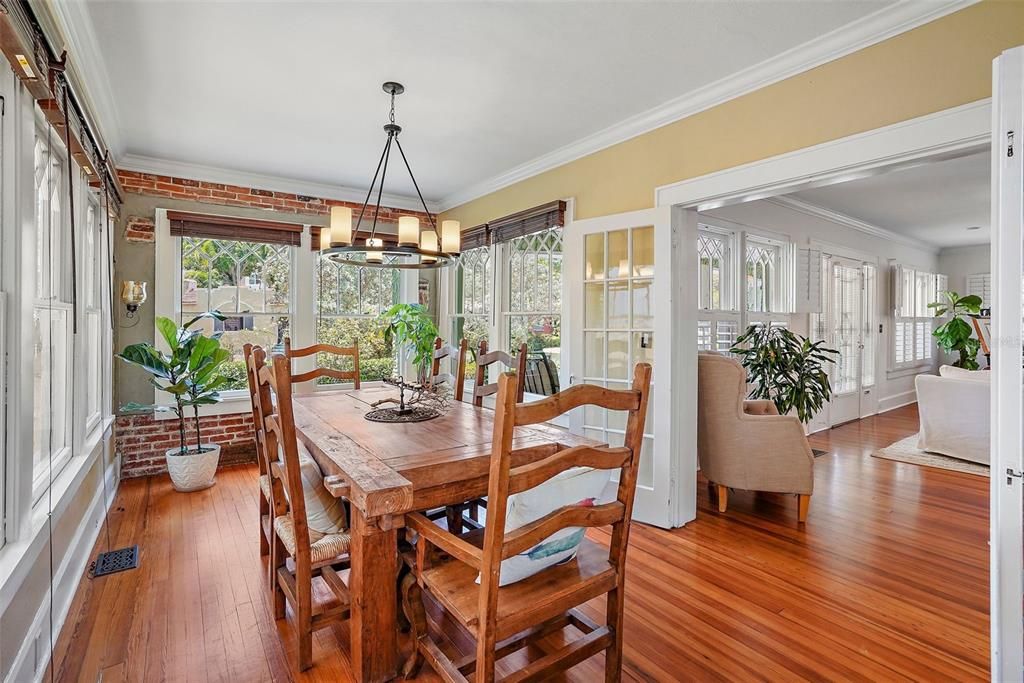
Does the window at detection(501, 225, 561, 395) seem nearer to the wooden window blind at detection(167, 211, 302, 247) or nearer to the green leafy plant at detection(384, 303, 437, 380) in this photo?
the green leafy plant at detection(384, 303, 437, 380)

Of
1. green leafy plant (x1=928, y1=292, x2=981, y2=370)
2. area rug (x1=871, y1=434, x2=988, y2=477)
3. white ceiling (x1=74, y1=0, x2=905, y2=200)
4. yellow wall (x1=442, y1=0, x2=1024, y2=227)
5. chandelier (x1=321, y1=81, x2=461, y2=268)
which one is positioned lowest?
area rug (x1=871, y1=434, x2=988, y2=477)

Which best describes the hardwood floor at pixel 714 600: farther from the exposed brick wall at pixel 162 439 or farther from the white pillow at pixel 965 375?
the white pillow at pixel 965 375

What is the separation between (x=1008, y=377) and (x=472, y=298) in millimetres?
4283

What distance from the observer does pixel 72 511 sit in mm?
2479

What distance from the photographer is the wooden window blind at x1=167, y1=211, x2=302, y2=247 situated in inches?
168

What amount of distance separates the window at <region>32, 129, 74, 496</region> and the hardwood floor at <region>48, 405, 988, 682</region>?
712 millimetres

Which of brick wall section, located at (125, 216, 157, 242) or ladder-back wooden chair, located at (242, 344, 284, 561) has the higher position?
brick wall section, located at (125, 216, 157, 242)

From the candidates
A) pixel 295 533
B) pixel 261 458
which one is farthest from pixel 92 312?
pixel 295 533

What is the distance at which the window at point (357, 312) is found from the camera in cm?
509

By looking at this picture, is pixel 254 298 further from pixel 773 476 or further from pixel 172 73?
pixel 773 476

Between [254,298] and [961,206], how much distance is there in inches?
308

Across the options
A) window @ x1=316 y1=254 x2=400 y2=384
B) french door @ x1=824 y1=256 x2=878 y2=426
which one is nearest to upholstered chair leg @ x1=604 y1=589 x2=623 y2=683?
window @ x1=316 y1=254 x2=400 y2=384

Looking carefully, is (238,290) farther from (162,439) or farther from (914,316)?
(914,316)

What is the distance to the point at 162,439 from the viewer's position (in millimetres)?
4273
